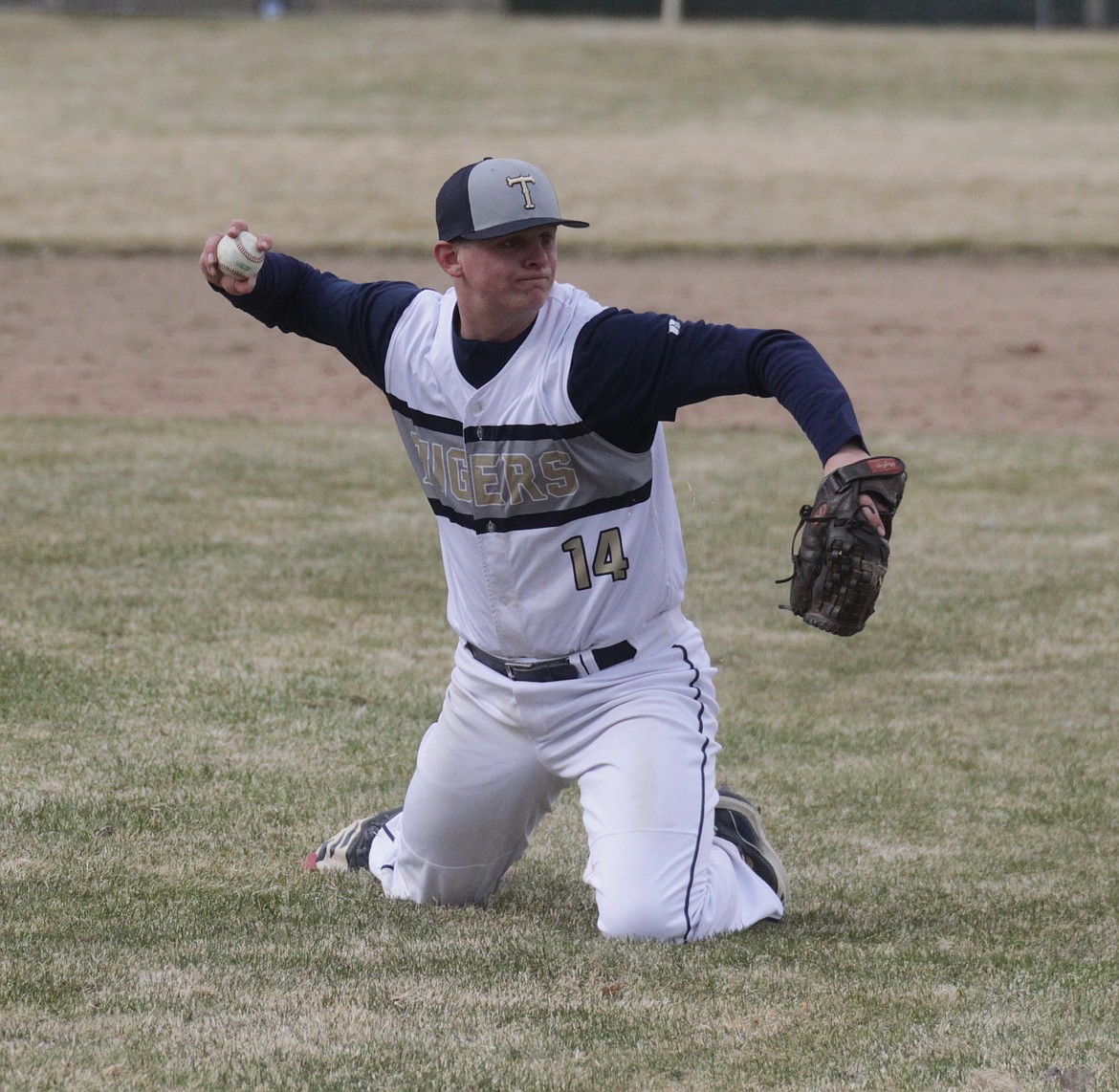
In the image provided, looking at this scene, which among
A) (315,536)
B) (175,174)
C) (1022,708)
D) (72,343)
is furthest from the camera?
(175,174)

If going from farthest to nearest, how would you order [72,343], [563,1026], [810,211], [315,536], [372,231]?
[810,211] < [372,231] < [72,343] < [315,536] < [563,1026]

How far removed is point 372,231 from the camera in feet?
58.8

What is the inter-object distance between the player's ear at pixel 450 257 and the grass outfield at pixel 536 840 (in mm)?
1491

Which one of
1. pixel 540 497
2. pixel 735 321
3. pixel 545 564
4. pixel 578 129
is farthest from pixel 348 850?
pixel 578 129

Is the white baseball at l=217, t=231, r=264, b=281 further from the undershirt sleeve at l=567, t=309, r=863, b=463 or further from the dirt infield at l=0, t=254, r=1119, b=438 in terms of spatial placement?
the dirt infield at l=0, t=254, r=1119, b=438

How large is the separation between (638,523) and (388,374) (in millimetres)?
706

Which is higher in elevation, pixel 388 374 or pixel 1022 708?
pixel 388 374

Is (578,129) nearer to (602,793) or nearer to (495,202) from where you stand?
(495,202)

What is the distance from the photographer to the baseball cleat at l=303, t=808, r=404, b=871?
4406mm

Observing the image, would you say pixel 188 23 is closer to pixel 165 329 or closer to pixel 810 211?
pixel 810 211

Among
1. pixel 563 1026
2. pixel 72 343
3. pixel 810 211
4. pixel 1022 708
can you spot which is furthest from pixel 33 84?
pixel 563 1026

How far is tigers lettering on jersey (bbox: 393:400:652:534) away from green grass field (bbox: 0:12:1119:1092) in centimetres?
94

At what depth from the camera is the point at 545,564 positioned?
13.3 feet

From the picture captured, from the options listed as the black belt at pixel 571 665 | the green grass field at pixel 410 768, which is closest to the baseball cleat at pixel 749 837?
the green grass field at pixel 410 768
